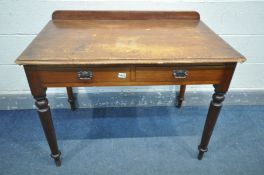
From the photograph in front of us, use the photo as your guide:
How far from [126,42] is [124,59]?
188 mm

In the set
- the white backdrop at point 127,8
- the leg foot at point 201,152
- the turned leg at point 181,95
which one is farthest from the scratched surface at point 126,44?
the leg foot at point 201,152

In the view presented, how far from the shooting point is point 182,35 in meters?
1.21

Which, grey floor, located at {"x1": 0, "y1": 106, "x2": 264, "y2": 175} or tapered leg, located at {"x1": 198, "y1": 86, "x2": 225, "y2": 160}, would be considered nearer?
tapered leg, located at {"x1": 198, "y1": 86, "x2": 225, "y2": 160}

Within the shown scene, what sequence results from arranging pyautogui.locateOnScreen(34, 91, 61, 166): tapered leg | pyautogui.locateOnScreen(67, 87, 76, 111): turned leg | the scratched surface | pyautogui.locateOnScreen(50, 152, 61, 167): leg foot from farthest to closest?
pyautogui.locateOnScreen(67, 87, 76, 111): turned leg, pyautogui.locateOnScreen(50, 152, 61, 167): leg foot, pyautogui.locateOnScreen(34, 91, 61, 166): tapered leg, the scratched surface

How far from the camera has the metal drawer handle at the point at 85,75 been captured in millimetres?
1002

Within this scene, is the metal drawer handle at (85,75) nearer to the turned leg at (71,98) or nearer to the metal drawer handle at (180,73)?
the metal drawer handle at (180,73)

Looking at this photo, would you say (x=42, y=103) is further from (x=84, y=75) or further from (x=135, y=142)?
(x=135, y=142)

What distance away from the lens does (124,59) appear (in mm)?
945

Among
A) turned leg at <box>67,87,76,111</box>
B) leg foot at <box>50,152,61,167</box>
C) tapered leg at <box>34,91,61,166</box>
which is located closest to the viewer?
tapered leg at <box>34,91,61,166</box>

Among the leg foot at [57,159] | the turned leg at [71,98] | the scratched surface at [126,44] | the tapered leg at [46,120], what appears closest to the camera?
the scratched surface at [126,44]

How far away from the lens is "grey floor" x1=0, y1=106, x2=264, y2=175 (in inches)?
55.8

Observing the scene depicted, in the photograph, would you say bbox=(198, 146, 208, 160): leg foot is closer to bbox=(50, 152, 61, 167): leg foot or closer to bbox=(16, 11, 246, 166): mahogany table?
bbox=(16, 11, 246, 166): mahogany table

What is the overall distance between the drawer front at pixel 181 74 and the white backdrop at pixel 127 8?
0.63 metres

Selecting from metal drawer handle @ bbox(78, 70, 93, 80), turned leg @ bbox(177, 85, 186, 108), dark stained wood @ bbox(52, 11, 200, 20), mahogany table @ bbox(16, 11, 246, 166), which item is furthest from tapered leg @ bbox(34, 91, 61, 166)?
turned leg @ bbox(177, 85, 186, 108)
